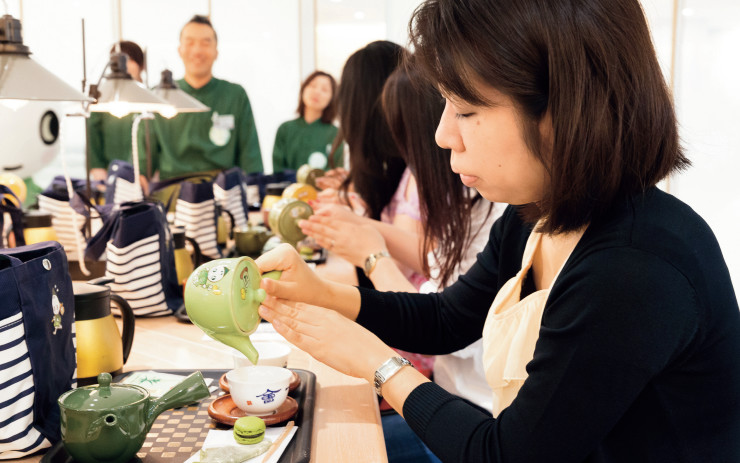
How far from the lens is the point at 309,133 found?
18.2 ft

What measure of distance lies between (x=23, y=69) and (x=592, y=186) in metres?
1.01

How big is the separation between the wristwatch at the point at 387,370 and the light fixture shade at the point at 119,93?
1.19 m

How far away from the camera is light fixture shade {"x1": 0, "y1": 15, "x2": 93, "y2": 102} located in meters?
1.20

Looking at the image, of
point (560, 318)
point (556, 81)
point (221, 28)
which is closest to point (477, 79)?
point (556, 81)

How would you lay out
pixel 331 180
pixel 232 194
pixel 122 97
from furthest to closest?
pixel 331 180, pixel 232 194, pixel 122 97

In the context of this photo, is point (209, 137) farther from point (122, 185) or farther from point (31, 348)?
point (31, 348)

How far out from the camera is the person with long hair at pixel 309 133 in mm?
5414

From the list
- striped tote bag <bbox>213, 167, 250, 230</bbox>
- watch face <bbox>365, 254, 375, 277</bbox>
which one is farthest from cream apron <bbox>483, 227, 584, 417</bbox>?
striped tote bag <bbox>213, 167, 250, 230</bbox>

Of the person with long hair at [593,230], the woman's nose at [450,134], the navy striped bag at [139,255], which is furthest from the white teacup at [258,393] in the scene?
the navy striped bag at [139,255]

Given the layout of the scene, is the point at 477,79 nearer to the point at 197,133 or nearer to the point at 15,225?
the point at 15,225

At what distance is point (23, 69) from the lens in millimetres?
1242

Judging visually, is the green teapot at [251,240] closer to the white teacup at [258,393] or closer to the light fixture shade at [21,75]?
the light fixture shade at [21,75]

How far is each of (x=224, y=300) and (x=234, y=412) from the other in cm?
18

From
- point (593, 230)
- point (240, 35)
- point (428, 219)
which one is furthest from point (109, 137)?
point (593, 230)
